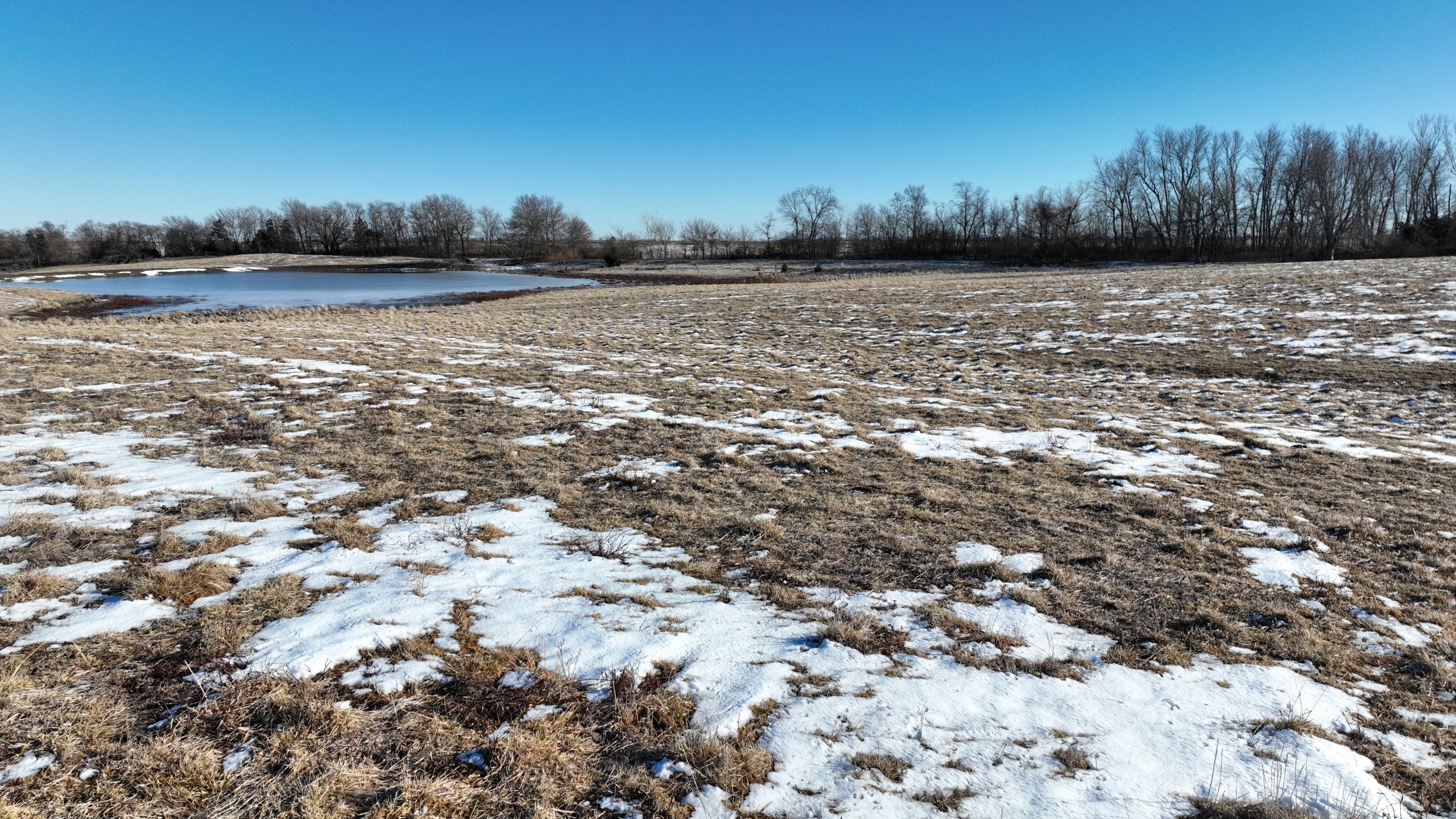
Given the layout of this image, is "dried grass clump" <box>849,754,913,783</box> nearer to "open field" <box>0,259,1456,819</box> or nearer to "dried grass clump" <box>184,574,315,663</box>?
"open field" <box>0,259,1456,819</box>

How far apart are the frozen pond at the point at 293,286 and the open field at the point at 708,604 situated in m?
25.5

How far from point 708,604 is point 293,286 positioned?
48.6 m

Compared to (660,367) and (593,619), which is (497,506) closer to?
(593,619)

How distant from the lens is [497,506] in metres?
5.48

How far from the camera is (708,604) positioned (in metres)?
3.95

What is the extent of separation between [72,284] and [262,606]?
6338 cm

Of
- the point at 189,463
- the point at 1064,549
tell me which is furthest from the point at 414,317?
the point at 1064,549

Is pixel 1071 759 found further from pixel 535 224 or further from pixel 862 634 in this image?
pixel 535 224

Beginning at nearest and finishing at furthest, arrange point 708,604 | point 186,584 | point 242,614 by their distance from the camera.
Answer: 1. point 242,614
2. point 186,584
3. point 708,604

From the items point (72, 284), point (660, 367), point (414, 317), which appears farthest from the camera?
point (72, 284)

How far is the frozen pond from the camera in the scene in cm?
3128

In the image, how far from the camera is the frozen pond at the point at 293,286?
3128 cm

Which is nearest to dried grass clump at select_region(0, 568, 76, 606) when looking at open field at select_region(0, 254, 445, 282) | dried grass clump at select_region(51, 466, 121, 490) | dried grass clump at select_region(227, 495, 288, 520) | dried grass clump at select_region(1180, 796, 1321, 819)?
dried grass clump at select_region(227, 495, 288, 520)

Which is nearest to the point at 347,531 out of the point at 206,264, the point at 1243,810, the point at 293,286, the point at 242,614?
the point at 242,614
